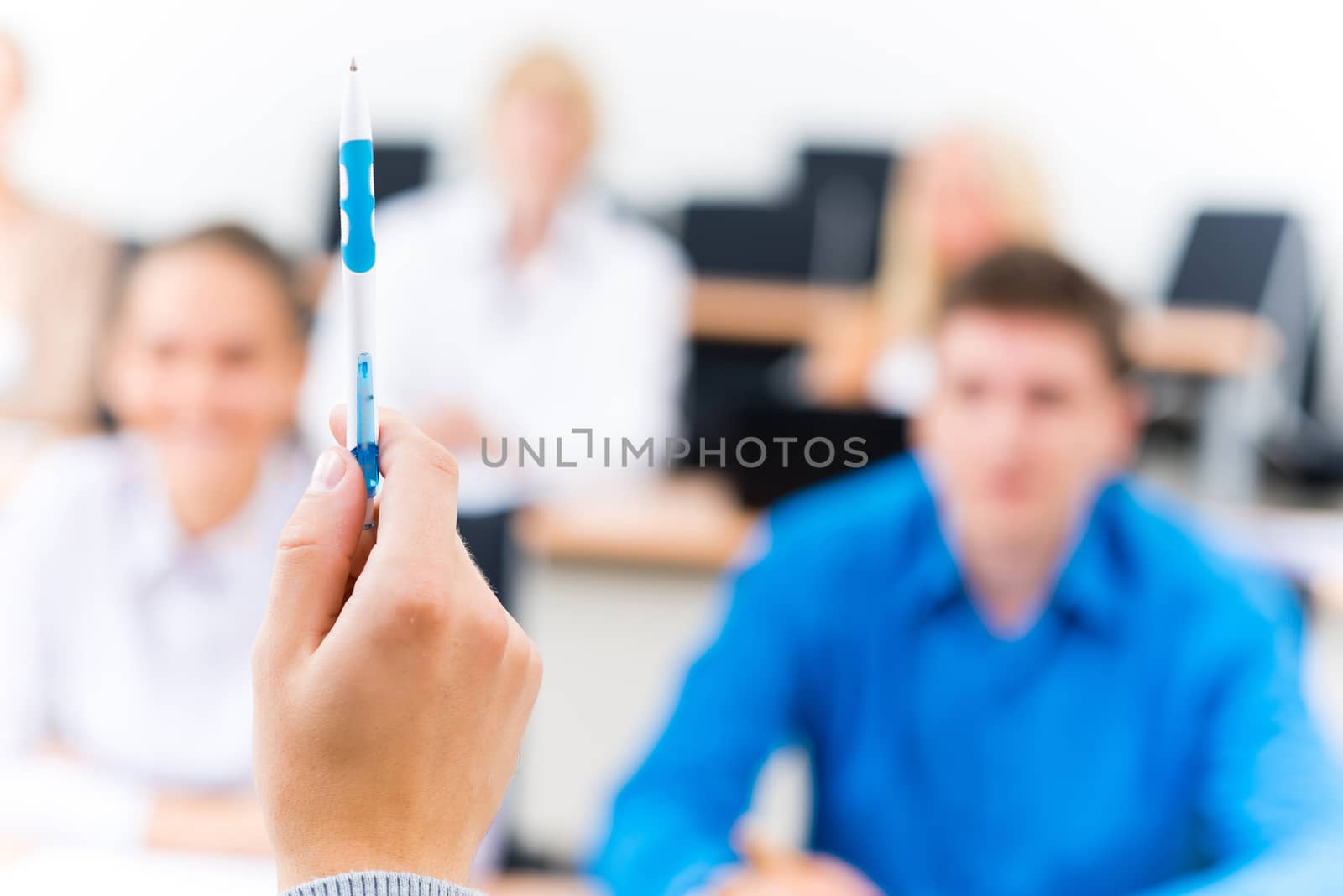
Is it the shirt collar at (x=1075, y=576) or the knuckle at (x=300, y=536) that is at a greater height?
the knuckle at (x=300, y=536)

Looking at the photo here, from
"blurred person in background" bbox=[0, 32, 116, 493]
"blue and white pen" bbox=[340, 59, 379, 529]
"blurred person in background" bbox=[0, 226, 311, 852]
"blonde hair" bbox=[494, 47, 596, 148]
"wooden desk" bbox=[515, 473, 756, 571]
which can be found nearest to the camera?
"blue and white pen" bbox=[340, 59, 379, 529]

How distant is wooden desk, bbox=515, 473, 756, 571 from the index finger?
114 centimetres

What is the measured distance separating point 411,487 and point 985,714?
766 mm

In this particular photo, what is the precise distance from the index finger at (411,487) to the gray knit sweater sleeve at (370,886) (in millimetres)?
93

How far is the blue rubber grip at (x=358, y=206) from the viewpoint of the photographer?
0.34 metres

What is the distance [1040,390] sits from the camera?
104cm

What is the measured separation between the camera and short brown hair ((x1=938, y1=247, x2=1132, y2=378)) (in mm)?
1061

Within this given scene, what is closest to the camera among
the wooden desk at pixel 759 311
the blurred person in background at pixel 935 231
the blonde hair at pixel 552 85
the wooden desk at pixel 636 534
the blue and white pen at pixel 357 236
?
the blue and white pen at pixel 357 236

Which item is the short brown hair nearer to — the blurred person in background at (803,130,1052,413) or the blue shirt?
the blue shirt

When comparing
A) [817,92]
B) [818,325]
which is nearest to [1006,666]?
[818,325]

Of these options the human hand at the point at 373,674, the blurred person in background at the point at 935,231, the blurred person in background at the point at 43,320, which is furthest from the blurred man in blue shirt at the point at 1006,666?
the blurred person in background at the point at 935,231

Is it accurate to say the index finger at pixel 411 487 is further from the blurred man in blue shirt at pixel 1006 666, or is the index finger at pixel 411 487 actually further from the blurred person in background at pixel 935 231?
the blurred person in background at pixel 935 231

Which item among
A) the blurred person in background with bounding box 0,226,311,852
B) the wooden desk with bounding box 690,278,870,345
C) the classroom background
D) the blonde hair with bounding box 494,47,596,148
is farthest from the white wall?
the blurred person in background with bounding box 0,226,311,852

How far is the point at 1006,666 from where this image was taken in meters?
1.02
